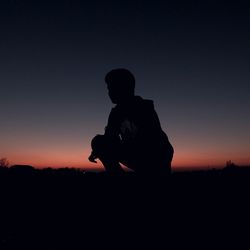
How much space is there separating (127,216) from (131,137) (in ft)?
4.44

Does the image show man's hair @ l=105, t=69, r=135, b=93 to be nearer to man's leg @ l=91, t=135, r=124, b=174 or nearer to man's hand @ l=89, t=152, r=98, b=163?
man's leg @ l=91, t=135, r=124, b=174

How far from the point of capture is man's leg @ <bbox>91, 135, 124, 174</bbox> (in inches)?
191

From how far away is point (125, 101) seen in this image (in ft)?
16.6

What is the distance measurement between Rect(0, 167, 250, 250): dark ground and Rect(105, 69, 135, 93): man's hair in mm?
1359

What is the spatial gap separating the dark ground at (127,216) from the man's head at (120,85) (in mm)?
1207

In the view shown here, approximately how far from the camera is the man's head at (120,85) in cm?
507

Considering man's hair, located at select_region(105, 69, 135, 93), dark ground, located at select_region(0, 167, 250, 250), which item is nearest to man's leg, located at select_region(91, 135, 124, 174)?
dark ground, located at select_region(0, 167, 250, 250)

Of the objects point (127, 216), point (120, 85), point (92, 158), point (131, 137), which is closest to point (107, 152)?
point (92, 158)

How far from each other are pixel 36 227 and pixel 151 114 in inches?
86.2

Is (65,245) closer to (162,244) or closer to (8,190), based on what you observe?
(162,244)

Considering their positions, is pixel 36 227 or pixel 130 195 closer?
pixel 36 227

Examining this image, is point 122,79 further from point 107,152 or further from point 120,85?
point 107,152

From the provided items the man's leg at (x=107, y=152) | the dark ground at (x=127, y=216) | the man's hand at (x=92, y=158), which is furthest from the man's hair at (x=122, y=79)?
the dark ground at (x=127, y=216)

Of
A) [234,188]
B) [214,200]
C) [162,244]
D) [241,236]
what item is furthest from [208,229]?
[234,188]
